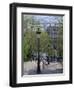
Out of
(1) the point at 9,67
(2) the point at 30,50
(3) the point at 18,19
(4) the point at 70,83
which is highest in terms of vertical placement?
(3) the point at 18,19

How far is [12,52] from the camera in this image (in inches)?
68.7

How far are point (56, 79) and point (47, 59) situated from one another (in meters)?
0.15

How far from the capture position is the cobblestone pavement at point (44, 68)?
1.80 metres

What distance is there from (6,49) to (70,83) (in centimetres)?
52

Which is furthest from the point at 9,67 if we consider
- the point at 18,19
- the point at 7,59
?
the point at 18,19

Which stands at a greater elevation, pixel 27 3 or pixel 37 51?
pixel 27 3

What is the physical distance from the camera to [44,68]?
1843 millimetres

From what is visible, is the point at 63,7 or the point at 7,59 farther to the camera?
the point at 63,7

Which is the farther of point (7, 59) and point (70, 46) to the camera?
point (70, 46)

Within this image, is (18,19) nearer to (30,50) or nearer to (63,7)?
(30,50)

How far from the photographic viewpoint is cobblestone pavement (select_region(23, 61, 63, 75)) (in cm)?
180

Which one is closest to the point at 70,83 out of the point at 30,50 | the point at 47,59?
the point at 47,59

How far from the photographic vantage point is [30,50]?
181 centimetres

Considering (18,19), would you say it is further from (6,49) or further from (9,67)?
(9,67)
